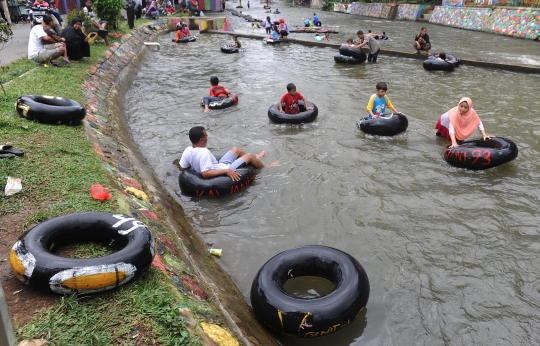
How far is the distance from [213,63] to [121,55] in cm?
403

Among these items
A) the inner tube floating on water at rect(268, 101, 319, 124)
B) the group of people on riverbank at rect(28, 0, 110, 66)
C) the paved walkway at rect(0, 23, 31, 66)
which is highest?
the group of people on riverbank at rect(28, 0, 110, 66)

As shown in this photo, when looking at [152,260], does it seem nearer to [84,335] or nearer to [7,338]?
[84,335]

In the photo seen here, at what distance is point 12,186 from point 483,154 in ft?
25.0

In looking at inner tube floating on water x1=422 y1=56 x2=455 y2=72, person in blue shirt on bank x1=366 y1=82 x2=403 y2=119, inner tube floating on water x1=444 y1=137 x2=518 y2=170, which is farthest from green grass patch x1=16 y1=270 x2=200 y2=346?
inner tube floating on water x1=422 y1=56 x2=455 y2=72

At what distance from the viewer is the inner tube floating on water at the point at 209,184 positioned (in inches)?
272

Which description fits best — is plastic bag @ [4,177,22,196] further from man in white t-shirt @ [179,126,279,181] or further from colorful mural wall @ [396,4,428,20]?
colorful mural wall @ [396,4,428,20]

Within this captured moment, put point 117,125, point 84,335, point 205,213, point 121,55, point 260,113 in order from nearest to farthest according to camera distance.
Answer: point 84,335 → point 205,213 → point 117,125 → point 260,113 → point 121,55

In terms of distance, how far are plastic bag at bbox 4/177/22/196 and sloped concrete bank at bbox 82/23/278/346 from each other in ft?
3.85

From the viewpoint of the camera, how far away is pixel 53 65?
11.5 m

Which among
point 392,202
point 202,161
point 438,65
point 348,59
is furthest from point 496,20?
point 202,161

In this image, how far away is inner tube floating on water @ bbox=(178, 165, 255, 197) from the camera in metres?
6.91

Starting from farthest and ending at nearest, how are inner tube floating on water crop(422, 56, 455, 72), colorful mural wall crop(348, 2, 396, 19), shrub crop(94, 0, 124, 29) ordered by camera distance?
colorful mural wall crop(348, 2, 396, 19), shrub crop(94, 0, 124, 29), inner tube floating on water crop(422, 56, 455, 72)

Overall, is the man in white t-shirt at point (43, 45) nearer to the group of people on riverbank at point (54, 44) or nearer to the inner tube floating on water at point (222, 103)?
the group of people on riverbank at point (54, 44)

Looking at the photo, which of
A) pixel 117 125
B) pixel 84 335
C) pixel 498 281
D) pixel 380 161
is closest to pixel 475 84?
pixel 380 161
